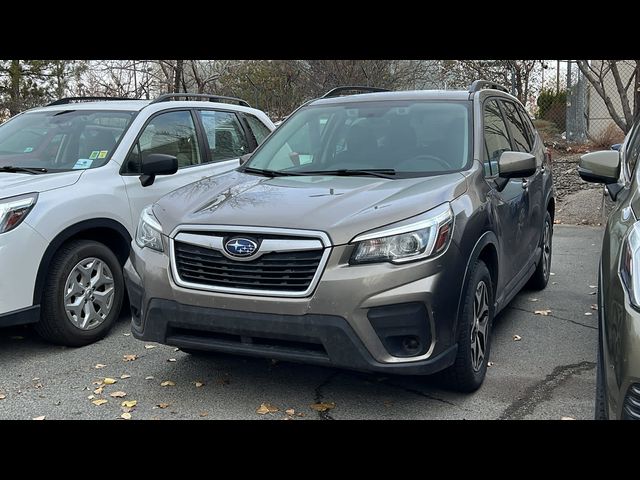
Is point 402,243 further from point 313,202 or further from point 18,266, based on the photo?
point 18,266

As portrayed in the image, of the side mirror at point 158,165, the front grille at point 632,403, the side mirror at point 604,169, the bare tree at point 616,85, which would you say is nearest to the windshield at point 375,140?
the side mirror at point 158,165

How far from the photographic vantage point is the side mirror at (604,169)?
14.5 feet

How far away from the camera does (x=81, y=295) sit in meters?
4.92

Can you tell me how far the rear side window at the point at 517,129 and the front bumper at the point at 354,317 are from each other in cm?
227

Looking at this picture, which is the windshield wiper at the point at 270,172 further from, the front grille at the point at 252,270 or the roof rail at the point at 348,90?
the roof rail at the point at 348,90

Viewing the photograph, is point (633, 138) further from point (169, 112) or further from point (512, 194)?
point (169, 112)

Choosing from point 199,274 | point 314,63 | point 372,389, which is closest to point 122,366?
point 199,274

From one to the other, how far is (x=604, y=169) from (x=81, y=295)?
12.5 ft

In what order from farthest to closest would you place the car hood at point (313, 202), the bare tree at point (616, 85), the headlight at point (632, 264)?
1. the bare tree at point (616, 85)
2. the car hood at point (313, 202)
3. the headlight at point (632, 264)

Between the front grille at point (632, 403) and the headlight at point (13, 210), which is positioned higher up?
the headlight at point (13, 210)

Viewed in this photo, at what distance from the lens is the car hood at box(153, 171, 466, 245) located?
11.5ft

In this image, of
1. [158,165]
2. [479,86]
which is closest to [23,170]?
[158,165]

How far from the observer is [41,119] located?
19.6 feet

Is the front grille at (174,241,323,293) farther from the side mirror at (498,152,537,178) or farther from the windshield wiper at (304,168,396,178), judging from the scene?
the side mirror at (498,152,537,178)
